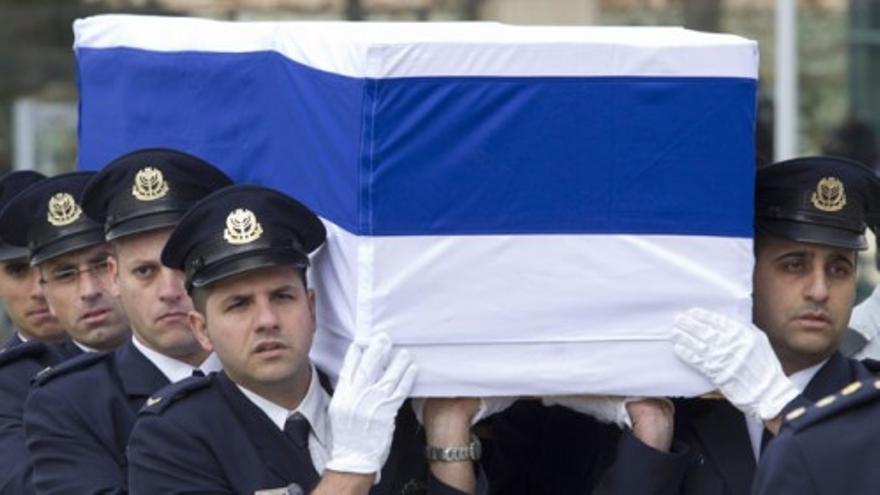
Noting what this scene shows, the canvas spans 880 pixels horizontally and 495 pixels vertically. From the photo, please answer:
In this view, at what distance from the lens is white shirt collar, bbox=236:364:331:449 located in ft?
18.5

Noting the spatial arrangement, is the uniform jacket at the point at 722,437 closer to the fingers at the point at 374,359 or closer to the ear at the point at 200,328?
the fingers at the point at 374,359

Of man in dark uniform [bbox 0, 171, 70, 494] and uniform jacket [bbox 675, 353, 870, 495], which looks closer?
uniform jacket [bbox 675, 353, 870, 495]

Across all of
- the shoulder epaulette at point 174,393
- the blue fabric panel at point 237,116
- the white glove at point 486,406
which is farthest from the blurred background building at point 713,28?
the white glove at point 486,406

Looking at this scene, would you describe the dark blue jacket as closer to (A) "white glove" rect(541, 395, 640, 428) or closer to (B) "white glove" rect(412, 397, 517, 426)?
(A) "white glove" rect(541, 395, 640, 428)

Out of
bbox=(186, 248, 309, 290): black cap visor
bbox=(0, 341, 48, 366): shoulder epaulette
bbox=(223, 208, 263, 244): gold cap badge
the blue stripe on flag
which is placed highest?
the blue stripe on flag

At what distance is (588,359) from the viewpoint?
551cm

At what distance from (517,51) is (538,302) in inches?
21.8

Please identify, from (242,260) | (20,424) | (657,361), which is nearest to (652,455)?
(657,361)

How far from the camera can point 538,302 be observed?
5.45 metres

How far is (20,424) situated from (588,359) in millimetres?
1979

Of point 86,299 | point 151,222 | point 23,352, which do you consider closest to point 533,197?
point 151,222

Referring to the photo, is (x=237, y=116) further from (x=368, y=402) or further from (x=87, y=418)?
(x=368, y=402)

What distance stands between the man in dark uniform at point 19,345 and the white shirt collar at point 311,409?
101cm

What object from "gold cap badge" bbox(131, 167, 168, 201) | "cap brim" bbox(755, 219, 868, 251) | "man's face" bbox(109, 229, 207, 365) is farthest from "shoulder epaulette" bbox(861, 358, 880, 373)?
"gold cap badge" bbox(131, 167, 168, 201)
